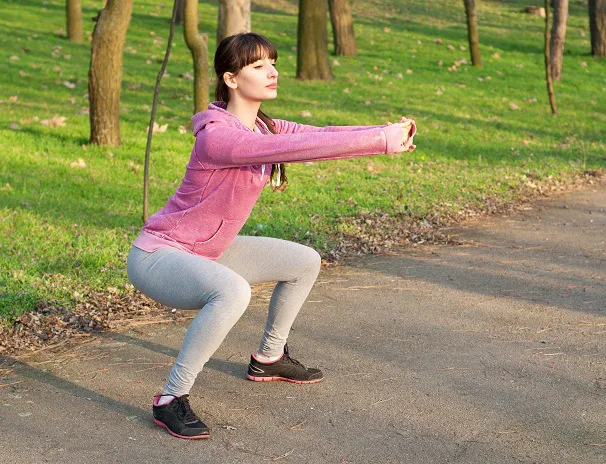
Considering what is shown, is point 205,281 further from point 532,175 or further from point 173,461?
point 532,175

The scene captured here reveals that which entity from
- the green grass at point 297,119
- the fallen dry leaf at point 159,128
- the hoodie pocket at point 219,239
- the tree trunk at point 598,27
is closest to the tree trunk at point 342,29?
the green grass at point 297,119

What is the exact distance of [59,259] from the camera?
248 inches

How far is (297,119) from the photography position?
13.1 m

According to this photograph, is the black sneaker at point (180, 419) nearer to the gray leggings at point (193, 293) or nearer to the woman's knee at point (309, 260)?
the gray leggings at point (193, 293)

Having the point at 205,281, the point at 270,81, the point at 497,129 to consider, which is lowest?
the point at 497,129

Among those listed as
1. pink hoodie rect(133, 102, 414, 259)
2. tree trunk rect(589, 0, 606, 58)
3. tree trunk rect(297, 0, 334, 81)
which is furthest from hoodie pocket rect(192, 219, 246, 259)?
tree trunk rect(589, 0, 606, 58)

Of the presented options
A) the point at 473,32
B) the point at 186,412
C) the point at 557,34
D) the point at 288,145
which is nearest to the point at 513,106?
the point at 557,34

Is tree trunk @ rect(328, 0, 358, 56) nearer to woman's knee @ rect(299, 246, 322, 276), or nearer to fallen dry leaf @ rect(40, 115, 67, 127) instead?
fallen dry leaf @ rect(40, 115, 67, 127)

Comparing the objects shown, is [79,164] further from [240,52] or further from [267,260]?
[240,52]

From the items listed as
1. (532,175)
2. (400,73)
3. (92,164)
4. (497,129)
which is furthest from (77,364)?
(400,73)

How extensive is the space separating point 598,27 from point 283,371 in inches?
787

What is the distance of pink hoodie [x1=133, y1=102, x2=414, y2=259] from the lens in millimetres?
3732

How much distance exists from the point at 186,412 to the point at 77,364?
3.46 feet

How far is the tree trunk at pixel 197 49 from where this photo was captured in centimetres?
1085
